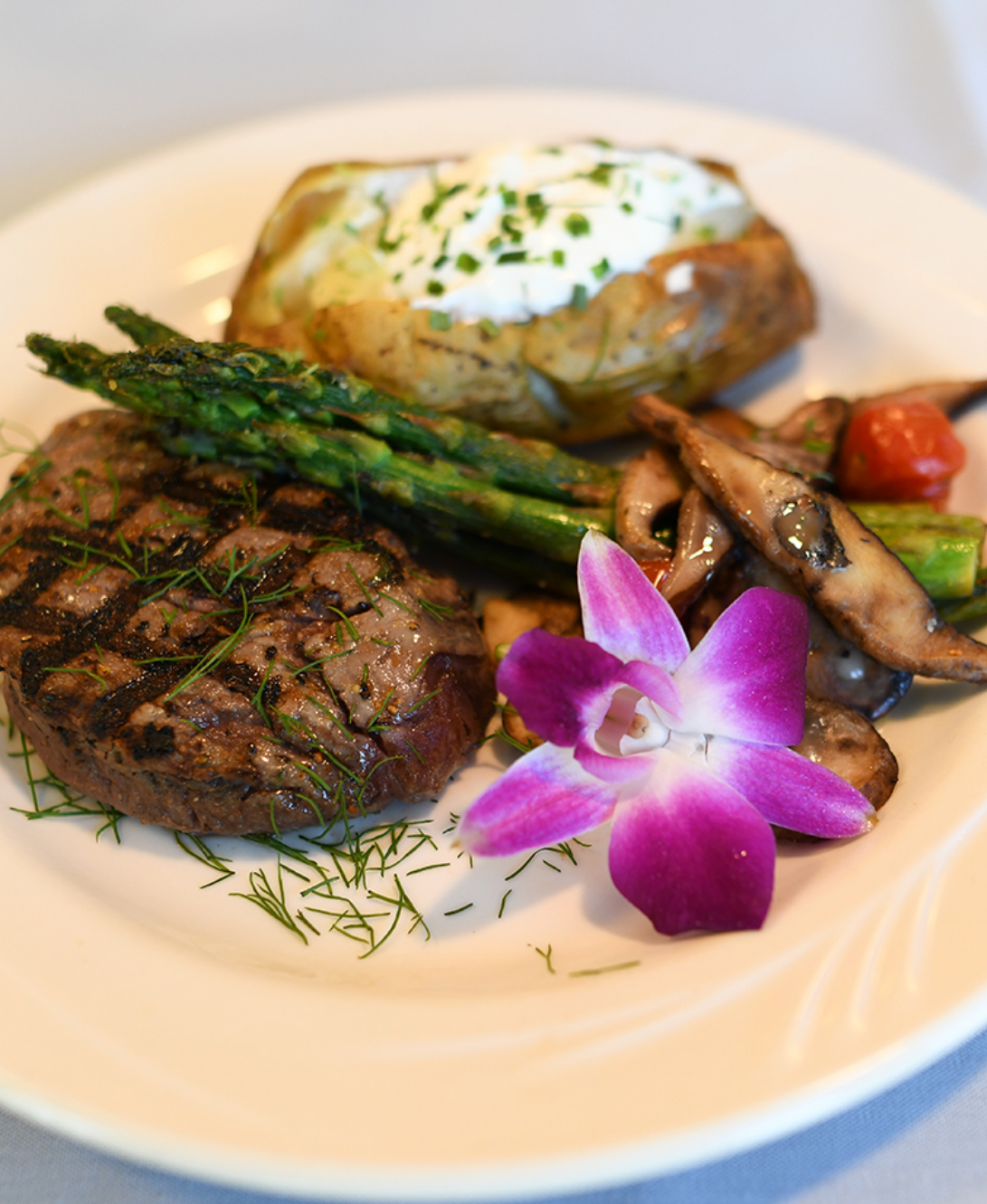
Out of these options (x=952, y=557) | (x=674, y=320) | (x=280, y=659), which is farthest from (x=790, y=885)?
(x=674, y=320)

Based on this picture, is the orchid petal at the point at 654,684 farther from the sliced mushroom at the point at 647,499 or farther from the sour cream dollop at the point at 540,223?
the sour cream dollop at the point at 540,223

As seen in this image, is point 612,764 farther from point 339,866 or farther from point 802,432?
point 802,432

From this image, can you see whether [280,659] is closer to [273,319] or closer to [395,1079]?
[395,1079]

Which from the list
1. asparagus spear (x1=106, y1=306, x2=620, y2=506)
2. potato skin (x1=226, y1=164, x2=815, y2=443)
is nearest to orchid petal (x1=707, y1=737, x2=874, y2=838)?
asparagus spear (x1=106, y1=306, x2=620, y2=506)

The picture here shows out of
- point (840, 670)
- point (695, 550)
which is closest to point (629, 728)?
point (695, 550)

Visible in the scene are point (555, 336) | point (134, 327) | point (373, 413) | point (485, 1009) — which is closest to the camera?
point (485, 1009)

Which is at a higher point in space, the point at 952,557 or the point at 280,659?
the point at 280,659
